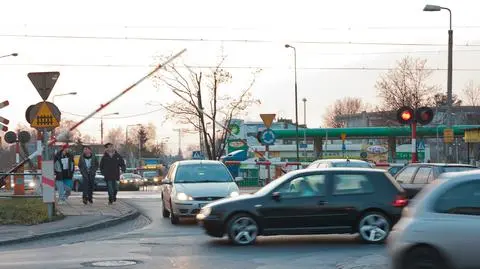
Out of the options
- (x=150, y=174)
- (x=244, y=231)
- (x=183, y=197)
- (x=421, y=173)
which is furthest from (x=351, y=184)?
(x=150, y=174)

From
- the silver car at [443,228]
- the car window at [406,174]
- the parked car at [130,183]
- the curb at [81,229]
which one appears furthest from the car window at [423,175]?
the parked car at [130,183]

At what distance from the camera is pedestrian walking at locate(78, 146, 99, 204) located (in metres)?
22.6

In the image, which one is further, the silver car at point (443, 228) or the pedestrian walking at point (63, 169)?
the pedestrian walking at point (63, 169)

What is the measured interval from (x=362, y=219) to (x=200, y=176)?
5653 millimetres

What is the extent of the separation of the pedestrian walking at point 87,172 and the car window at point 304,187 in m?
10.6

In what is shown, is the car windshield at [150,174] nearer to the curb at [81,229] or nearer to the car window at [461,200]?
the curb at [81,229]

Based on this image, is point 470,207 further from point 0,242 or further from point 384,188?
point 0,242

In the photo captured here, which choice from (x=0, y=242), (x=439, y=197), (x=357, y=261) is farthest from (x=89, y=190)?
(x=439, y=197)

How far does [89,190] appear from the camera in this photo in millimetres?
22562

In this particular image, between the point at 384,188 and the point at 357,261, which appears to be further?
the point at 384,188

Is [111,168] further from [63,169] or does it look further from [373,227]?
[373,227]

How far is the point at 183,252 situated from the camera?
12117 mm

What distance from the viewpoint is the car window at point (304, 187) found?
13.4m

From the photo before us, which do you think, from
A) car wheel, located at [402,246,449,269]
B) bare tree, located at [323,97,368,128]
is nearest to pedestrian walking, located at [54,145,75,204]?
car wheel, located at [402,246,449,269]
